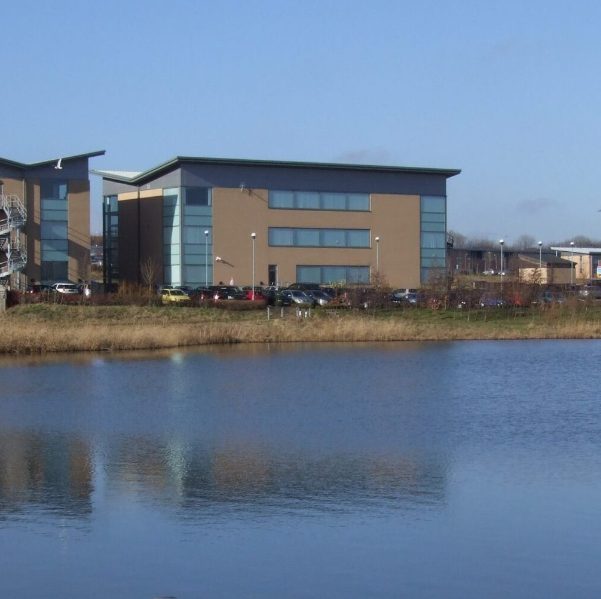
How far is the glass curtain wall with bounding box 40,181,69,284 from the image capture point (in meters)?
70.5

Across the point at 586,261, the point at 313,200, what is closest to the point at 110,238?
the point at 313,200

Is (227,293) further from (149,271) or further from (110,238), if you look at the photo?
(110,238)

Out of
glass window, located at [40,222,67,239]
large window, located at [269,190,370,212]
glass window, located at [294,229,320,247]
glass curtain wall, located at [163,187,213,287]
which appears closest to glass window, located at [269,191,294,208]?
large window, located at [269,190,370,212]

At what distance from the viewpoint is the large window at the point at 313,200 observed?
247 feet

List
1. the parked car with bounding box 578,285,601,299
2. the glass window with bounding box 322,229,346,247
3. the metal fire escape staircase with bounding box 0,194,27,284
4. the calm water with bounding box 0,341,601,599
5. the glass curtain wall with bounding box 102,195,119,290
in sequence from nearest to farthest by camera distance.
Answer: the calm water with bounding box 0,341,601,599
the parked car with bounding box 578,285,601,299
the metal fire escape staircase with bounding box 0,194,27,284
the glass window with bounding box 322,229,346,247
the glass curtain wall with bounding box 102,195,119,290

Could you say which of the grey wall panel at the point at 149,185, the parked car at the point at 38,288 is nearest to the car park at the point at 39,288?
the parked car at the point at 38,288

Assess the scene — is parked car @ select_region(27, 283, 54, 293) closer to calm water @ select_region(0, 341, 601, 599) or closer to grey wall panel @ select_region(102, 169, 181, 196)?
grey wall panel @ select_region(102, 169, 181, 196)

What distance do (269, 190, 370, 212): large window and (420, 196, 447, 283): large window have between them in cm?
560

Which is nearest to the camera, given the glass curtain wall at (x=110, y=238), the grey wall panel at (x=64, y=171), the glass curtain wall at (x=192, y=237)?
the grey wall panel at (x=64, y=171)

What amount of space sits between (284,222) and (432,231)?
38.7 ft

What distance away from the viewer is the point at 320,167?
75625 millimetres

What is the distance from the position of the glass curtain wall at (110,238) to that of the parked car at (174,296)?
793 inches

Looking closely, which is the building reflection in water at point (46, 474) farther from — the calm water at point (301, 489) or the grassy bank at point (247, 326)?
the grassy bank at point (247, 326)

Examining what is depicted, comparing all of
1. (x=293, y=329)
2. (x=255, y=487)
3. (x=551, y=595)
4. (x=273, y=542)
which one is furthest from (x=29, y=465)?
(x=293, y=329)
